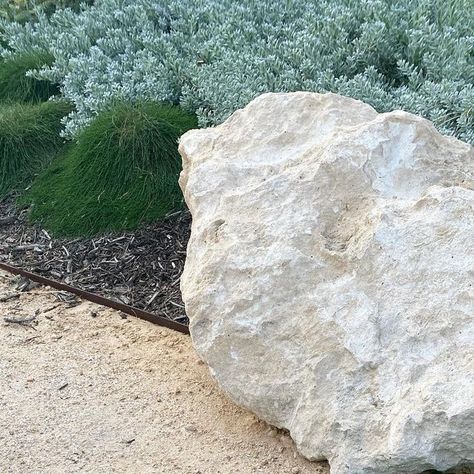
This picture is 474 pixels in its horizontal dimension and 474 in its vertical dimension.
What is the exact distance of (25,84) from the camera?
20.6 feet

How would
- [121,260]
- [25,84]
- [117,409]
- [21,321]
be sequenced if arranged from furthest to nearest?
[25,84] → [121,260] → [21,321] → [117,409]

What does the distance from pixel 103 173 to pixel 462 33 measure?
2558 millimetres

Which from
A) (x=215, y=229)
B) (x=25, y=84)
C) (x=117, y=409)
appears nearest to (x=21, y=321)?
(x=117, y=409)

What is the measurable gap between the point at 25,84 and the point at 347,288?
4241mm

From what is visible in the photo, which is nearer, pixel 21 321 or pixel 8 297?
pixel 21 321

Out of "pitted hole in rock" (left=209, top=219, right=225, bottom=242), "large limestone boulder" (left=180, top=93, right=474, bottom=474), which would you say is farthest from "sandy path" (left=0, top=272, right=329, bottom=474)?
"pitted hole in rock" (left=209, top=219, right=225, bottom=242)

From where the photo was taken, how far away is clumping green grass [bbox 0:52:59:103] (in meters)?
6.27

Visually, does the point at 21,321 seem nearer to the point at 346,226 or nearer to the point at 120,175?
the point at 120,175

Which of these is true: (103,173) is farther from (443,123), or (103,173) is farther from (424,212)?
(424,212)

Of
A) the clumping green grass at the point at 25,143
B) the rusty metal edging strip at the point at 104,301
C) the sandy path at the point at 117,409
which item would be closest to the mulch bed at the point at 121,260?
the rusty metal edging strip at the point at 104,301

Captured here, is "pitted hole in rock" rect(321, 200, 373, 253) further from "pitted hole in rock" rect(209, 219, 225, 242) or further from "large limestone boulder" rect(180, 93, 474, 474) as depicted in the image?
"pitted hole in rock" rect(209, 219, 225, 242)

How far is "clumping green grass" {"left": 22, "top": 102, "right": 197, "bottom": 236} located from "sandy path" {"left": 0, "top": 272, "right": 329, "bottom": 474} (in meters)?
0.90

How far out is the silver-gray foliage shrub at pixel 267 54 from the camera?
15.6ft

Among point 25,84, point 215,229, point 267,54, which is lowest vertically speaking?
point 25,84
